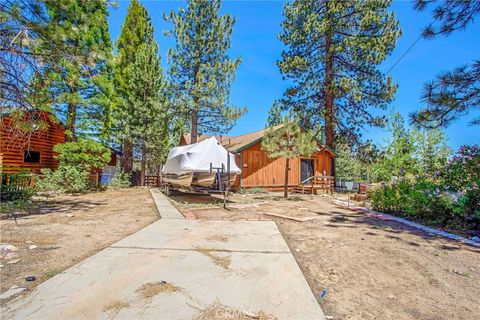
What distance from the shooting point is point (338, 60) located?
17609mm

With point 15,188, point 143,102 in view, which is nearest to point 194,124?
point 143,102

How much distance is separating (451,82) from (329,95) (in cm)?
1197

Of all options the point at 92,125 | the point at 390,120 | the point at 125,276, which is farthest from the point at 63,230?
the point at 390,120

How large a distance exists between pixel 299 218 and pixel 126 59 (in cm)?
2019

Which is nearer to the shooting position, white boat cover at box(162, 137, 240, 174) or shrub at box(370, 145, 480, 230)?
shrub at box(370, 145, 480, 230)

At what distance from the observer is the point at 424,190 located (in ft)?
22.4

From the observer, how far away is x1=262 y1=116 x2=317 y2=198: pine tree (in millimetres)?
11906

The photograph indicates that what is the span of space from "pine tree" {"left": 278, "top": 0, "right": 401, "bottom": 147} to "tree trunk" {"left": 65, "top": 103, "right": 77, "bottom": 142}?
13105 mm

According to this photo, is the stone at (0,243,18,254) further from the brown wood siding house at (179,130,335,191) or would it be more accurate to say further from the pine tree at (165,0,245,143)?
the pine tree at (165,0,245,143)


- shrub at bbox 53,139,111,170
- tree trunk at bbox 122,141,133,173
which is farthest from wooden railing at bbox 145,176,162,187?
shrub at bbox 53,139,111,170

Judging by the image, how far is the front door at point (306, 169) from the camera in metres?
17.5

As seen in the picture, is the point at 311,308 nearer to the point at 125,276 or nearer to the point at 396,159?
the point at 125,276

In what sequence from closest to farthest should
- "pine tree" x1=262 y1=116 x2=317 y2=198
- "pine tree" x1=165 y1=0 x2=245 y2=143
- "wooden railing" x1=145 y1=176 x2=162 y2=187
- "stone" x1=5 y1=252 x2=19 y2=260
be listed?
"stone" x1=5 y1=252 x2=19 y2=260 → "pine tree" x1=262 y1=116 x2=317 y2=198 → "pine tree" x1=165 y1=0 x2=245 y2=143 → "wooden railing" x1=145 y1=176 x2=162 y2=187

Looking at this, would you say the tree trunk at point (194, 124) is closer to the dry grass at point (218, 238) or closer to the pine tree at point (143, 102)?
the pine tree at point (143, 102)
